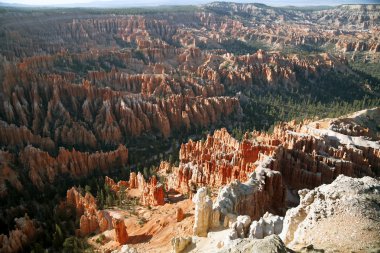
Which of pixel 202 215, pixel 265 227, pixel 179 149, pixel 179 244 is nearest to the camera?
pixel 265 227

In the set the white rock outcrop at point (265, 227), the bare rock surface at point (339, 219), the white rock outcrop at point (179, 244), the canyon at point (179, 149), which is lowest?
the canyon at point (179, 149)

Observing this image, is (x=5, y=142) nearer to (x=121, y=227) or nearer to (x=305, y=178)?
(x=121, y=227)

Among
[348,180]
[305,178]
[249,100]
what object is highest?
[348,180]

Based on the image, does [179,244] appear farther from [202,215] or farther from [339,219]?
[339,219]

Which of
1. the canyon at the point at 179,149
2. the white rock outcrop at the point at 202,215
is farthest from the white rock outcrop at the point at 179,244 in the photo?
the white rock outcrop at the point at 202,215

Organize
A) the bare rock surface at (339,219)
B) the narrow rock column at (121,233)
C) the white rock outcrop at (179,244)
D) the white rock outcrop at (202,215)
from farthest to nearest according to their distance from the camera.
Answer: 1. the narrow rock column at (121,233)
2. the white rock outcrop at (202,215)
3. the white rock outcrop at (179,244)
4. the bare rock surface at (339,219)

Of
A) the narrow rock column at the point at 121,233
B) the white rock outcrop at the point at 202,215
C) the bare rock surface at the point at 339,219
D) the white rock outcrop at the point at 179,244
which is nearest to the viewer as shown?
the bare rock surface at the point at 339,219

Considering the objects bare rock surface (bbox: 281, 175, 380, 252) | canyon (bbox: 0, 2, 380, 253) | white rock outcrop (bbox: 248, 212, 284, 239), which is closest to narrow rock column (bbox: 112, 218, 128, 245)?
canyon (bbox: 0, 2, 380, 253)

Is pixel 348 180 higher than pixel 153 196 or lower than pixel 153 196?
higher

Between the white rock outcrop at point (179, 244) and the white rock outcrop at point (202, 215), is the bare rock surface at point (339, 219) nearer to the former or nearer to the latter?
the white rock outcrop at point (202, 215)

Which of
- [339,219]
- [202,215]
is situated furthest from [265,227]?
[339,219]

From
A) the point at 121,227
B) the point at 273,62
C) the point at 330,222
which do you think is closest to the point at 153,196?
the point at 121,227
